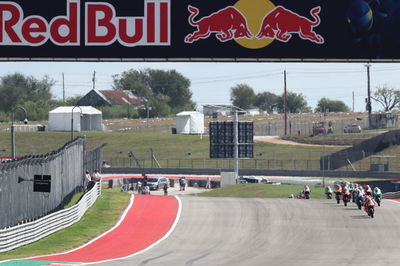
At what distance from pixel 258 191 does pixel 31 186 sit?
1269 inches

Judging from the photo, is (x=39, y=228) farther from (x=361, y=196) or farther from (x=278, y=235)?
(x=361, y=196)

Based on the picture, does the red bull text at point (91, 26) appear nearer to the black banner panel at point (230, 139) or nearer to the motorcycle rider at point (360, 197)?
the motorcycle rider at point (360, 197)

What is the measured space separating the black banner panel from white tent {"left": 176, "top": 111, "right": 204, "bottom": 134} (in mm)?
58299

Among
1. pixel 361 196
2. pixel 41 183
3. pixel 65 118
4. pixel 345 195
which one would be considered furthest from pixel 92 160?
pixel 65 118

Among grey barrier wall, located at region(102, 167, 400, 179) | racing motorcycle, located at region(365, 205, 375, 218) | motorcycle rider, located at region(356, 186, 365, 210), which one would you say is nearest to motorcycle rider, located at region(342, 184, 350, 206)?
motorcycle rider, located at region(356, 186, 365, 210)

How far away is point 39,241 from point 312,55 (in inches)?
485

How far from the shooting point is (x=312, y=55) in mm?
33500

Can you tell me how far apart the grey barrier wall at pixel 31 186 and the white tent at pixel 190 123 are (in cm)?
8267

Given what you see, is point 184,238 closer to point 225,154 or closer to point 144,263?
point 144,263

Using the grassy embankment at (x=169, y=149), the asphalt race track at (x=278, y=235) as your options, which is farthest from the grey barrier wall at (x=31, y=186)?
the grassy embankment at (x=169, y=149)

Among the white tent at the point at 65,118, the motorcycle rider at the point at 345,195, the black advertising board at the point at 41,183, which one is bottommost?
the motorcycle rider at the point at 345,195

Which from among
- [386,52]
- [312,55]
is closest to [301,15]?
[312,55]

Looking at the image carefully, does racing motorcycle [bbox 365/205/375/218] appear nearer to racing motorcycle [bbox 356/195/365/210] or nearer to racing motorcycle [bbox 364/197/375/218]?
racing motorcycle [bbox 364/197/375/218]

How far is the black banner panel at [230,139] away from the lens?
6681 centimetres
